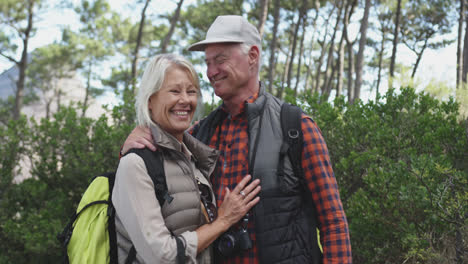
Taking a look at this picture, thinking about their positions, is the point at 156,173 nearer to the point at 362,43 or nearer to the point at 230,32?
the point at 230,32

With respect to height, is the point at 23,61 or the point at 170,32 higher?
the point at 170,32

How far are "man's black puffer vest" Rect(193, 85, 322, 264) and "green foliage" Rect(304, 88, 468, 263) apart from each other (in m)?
1.70

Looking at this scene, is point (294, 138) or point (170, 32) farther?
point (170, 32)

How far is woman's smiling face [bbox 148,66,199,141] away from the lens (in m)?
1.74

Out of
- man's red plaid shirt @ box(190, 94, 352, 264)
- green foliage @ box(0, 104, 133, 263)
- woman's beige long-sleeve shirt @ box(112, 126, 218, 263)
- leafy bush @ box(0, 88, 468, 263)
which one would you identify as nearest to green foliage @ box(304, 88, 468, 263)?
leafy bush @ box(0, 88, 468, 263)

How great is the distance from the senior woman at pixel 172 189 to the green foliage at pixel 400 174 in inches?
80.1

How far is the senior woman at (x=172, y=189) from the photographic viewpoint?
149cm

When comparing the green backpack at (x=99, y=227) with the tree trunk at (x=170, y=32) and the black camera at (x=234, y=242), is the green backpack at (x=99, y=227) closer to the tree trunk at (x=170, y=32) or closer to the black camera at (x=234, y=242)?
the black camera at (x=234, y=242)

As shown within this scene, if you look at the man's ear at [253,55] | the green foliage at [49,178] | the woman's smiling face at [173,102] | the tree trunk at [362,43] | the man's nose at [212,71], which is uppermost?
the tree trunk at [362,43]

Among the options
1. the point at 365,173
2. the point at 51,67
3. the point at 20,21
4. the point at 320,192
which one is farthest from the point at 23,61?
the point at 320,192

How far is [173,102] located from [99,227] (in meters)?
0.66

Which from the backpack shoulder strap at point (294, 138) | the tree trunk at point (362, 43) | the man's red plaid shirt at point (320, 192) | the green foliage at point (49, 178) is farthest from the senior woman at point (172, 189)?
the tree trunk at point (362, 43)

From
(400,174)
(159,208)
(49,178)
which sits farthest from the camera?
(49,178)

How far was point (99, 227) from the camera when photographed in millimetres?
1573
